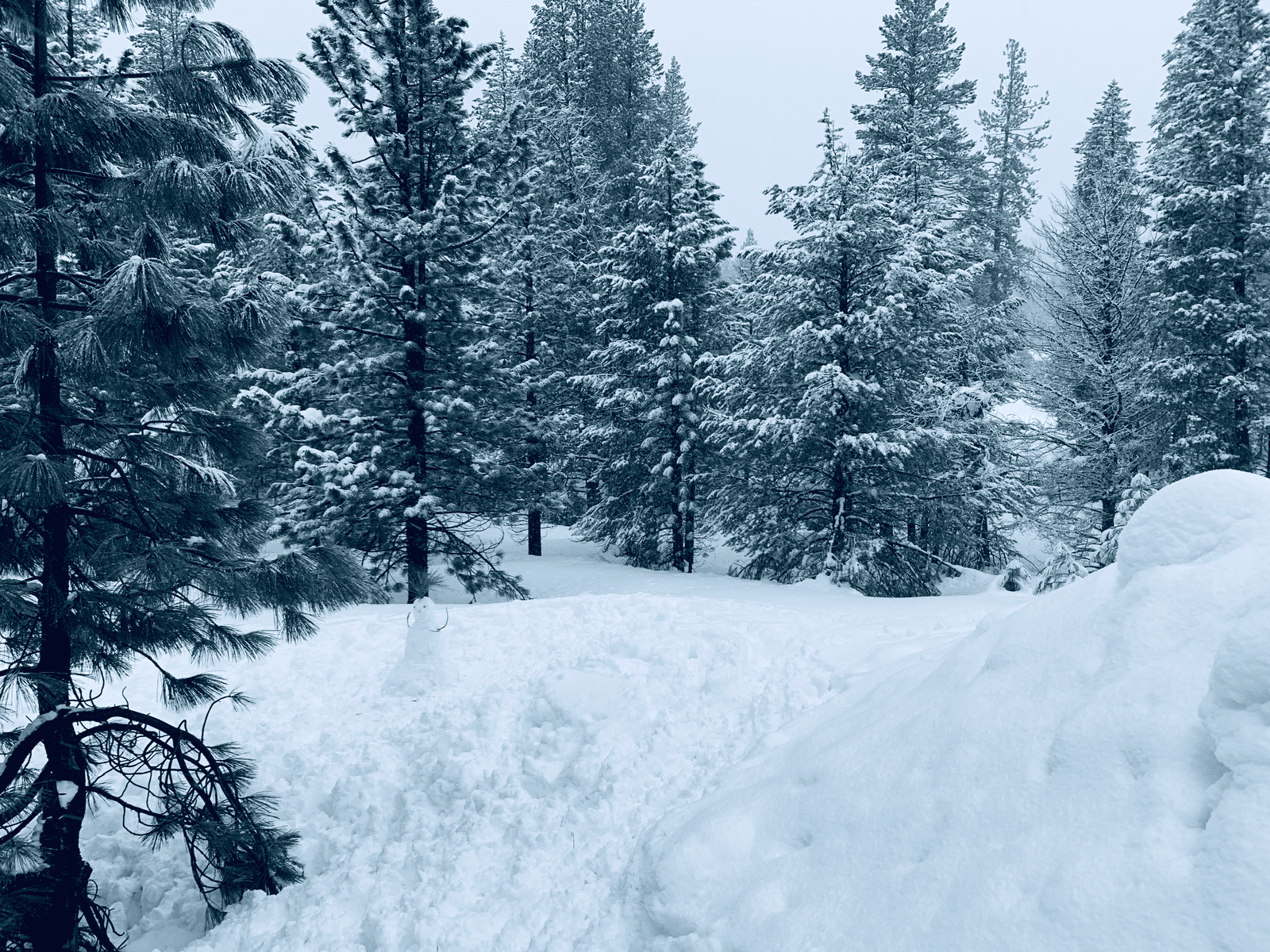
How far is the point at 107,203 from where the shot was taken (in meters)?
4.75

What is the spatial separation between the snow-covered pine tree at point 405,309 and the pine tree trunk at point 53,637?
21.4 ft

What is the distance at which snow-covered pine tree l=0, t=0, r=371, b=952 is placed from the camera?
4.20 meters

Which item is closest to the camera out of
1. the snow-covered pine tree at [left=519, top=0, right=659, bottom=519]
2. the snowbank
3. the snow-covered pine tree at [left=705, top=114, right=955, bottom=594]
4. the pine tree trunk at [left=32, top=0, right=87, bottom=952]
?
the pine tree trunk at [left=32, top=0, right=87, bottom=952]

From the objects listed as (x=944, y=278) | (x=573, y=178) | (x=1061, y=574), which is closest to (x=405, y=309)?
(x=944, y=278)

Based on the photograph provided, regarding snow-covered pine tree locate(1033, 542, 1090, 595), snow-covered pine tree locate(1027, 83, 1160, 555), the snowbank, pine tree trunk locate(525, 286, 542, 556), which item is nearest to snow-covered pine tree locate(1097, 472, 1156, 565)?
snow-covered pine tree locate(1033, 542, 1090, 595)

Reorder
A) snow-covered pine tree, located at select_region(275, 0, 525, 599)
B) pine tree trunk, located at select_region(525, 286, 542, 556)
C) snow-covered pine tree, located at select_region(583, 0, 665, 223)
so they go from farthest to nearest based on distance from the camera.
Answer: snow-covered pine tree, located at select_region(583, 0, 665, 223) → pine tree trunk, located at select_region(525, 286, 542, 556) → snow-covered pine tree, located at select_region(275, 0, 525, 599)

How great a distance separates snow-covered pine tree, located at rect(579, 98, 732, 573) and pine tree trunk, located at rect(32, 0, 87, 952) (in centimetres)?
1457

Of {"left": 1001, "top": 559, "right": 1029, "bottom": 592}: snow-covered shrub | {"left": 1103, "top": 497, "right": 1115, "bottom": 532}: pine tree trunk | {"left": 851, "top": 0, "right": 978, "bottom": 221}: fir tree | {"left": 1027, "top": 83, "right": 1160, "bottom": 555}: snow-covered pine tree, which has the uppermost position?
{"left": 851, "top": 0, "right": 978, "bottom": 221}: fir tree

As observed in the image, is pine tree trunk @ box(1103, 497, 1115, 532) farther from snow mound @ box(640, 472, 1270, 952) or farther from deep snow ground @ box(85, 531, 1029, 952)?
snow mound @ box(640, 472, 1270, 952)

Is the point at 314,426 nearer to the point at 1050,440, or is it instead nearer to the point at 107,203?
the point at 107,203

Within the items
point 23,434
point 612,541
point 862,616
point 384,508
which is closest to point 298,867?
point 23,434

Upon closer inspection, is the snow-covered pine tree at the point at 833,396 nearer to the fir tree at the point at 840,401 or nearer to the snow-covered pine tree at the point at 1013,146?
the fir tree at the point at 840,401

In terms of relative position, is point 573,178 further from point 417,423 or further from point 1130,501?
point 1130,501

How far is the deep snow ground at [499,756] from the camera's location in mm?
5277
